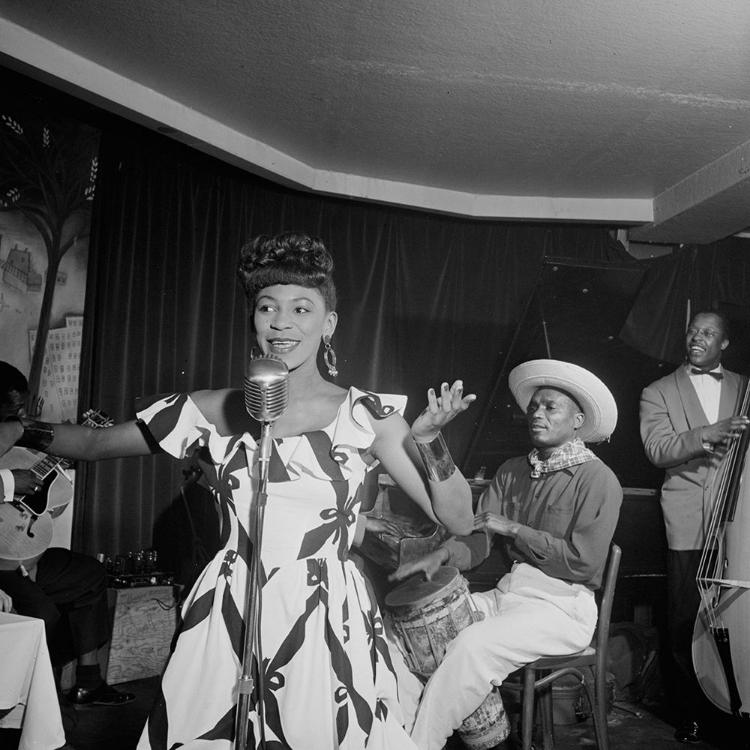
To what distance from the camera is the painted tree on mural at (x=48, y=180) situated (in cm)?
489

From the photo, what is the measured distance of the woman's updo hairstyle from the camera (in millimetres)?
2268

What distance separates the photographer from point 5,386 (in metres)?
4.71

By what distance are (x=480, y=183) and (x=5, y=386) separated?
3.62 metres

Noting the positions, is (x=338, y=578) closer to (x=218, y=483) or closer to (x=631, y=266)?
(x=218, y=483)

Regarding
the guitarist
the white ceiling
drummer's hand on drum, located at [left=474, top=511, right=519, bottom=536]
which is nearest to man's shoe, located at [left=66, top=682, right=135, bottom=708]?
the guitarist

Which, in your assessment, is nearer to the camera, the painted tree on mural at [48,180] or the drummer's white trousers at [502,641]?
the drummer's white trousers at [502,641]

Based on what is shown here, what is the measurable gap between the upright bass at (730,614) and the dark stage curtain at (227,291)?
146 centimetres

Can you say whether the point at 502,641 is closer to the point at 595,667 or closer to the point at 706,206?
the point at 595,667

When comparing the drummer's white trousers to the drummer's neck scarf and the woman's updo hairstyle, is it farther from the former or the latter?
the woman's updo hairstyle

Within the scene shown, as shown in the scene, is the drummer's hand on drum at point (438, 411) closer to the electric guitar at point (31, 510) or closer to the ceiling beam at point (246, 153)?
the electric guitar at point (31, 510)

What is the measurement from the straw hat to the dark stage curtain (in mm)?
472

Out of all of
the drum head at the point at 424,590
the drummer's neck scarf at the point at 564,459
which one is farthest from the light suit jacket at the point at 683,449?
the drum head at the point at 424,590

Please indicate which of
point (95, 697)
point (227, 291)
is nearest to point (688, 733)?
point (95, 697)

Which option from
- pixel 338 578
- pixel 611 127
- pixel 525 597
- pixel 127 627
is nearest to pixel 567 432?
pixel 525 597
